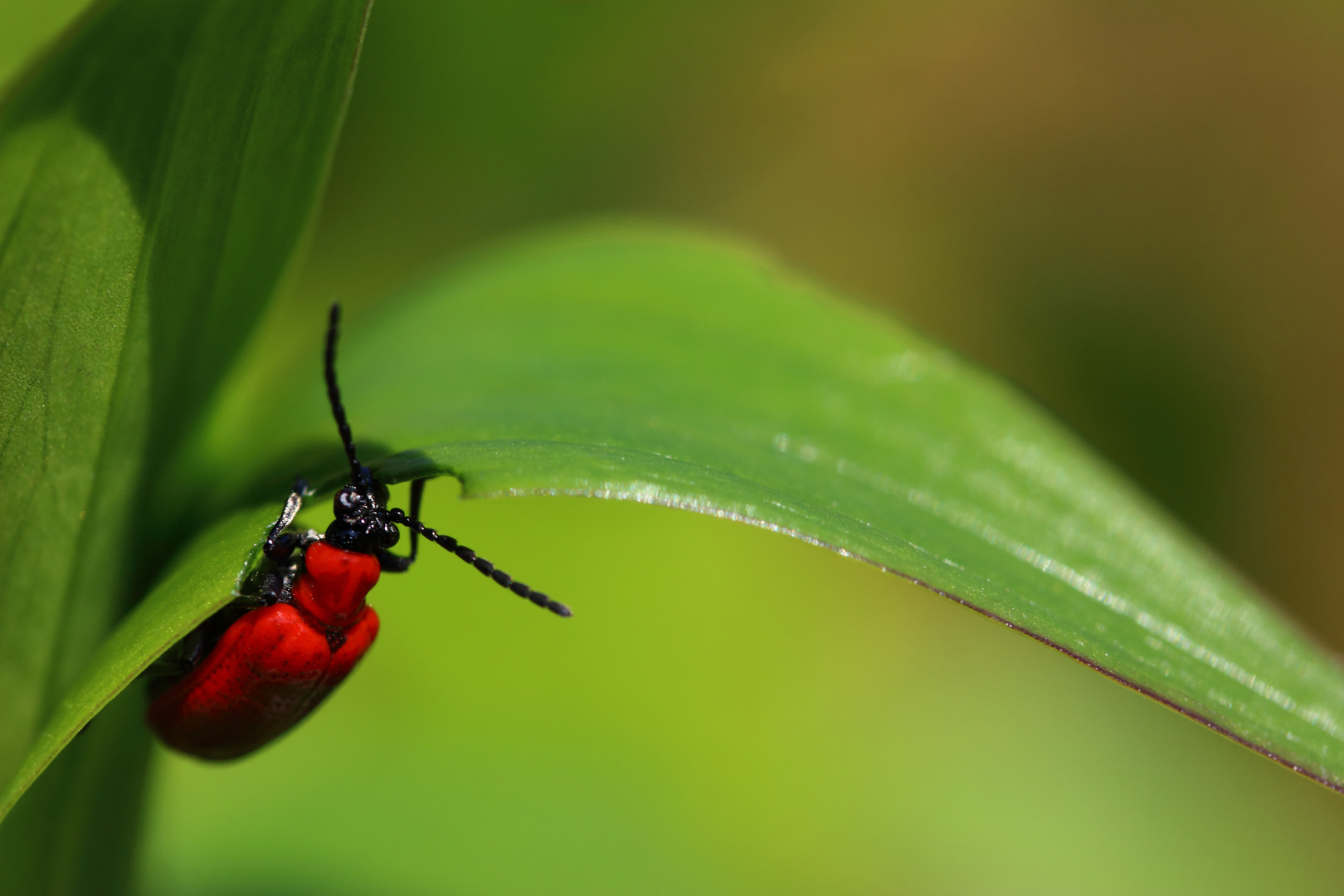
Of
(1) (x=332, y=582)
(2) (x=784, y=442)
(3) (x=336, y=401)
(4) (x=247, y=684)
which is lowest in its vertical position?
(4) (x=247, y=684)

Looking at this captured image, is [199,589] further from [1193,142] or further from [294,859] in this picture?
[1193,142]

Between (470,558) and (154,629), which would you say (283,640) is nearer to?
(470,558)

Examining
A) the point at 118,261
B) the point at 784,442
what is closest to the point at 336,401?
the point at 118,261

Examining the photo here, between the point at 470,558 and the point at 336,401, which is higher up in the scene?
the point at 336,401

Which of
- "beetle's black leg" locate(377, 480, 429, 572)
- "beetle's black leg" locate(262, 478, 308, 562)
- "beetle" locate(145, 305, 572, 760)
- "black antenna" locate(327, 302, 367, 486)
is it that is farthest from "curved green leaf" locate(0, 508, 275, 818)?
"beetle's black leg" locate(377, 480, 429, 572)

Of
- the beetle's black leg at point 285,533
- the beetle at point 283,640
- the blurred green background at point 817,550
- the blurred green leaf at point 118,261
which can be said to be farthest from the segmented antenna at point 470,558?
the blurred green background at point 817,550

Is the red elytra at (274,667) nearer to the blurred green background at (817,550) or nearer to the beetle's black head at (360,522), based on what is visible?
the beetle's black head at (360,522)
